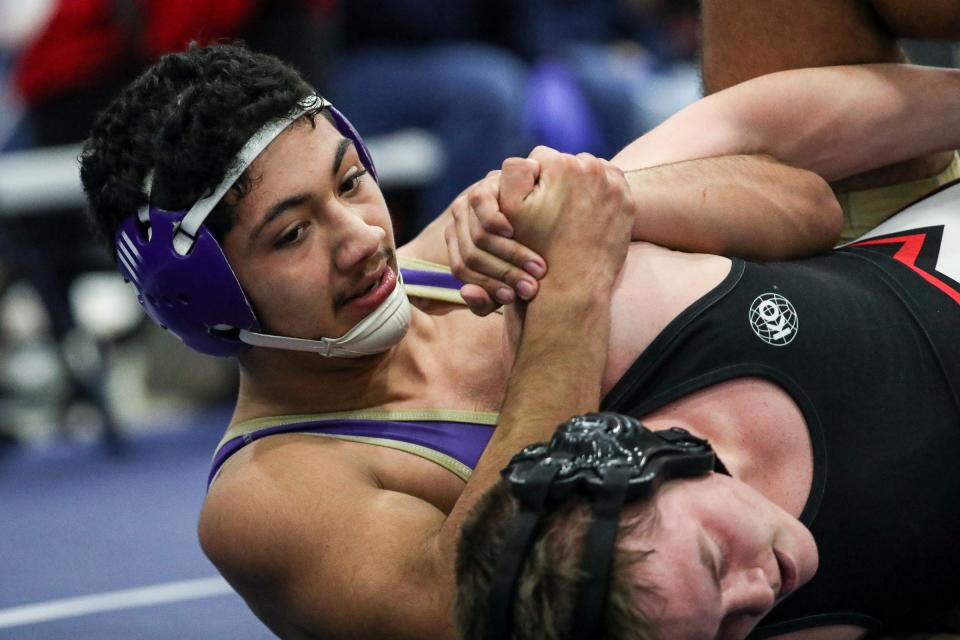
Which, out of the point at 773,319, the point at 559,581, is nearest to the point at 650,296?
the point at 773,319

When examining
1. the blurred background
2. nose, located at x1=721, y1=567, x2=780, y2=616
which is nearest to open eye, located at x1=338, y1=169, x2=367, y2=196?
nose, located at x1=721, y1=567, x2=780, y2=616

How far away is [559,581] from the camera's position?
67.4 inches

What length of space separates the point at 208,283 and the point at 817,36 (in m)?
1.24

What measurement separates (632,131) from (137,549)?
15.1 ft

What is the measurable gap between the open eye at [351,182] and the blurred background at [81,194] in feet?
5.49

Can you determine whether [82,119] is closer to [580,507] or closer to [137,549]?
[137,549]

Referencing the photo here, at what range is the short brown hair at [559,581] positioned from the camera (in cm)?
171

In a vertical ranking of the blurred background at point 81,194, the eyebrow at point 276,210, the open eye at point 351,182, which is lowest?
the blurred background at point 81,194

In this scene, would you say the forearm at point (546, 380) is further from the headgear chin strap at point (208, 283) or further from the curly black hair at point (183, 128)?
the curly black hair at point (183, 128)

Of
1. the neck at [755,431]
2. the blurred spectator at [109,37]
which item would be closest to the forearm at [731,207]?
the neck at [755,431]

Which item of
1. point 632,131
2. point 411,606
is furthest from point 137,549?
point 632,131

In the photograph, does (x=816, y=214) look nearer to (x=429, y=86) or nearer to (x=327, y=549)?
(x=327, y=549)

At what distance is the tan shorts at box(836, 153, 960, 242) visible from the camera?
107 inches

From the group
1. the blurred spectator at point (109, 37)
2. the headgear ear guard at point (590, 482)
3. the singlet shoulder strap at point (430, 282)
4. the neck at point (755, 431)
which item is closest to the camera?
the headgear ear guard at point (590, 482)
